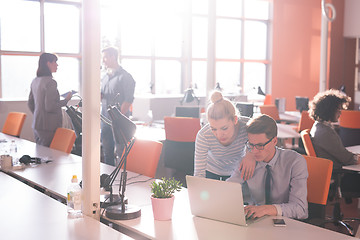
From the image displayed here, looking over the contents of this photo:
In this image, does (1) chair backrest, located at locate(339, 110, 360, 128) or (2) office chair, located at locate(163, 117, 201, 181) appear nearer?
(2) office chair, located at locate(163, 117, 201, 181)

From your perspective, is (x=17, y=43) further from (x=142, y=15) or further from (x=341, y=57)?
(x=341, y=57)

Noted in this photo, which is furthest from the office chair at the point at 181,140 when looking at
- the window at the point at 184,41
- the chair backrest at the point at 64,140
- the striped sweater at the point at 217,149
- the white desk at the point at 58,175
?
the window at the point at 184,41

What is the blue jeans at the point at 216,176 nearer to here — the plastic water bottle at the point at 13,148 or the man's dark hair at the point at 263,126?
the man's dark hair at the point at 263,126

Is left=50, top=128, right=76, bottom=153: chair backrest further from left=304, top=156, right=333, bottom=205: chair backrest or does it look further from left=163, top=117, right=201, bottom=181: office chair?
left=304, top=156, right=333, bottom=205: chair backrest

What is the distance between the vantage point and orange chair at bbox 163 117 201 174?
192 inches

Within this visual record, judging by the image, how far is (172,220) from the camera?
206 cm

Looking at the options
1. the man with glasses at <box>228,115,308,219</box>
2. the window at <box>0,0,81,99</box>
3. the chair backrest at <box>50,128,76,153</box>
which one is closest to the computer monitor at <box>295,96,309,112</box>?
the window at <box>0,0,81,99</box>

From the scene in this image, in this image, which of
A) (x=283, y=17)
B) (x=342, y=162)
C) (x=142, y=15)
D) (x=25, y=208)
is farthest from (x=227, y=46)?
(x=25, y=208)

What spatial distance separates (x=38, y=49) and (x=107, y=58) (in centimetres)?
368

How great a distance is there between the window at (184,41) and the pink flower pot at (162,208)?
5.81 meters

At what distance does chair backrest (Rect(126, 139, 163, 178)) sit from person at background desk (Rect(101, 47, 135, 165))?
4.92ft

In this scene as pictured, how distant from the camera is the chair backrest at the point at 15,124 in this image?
5.46 meters

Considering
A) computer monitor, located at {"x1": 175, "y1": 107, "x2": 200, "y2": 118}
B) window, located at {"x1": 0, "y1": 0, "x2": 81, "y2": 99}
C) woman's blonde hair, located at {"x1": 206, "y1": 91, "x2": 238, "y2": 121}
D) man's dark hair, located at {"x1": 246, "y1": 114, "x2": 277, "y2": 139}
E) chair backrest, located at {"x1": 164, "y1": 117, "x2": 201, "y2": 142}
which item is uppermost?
window, located at {"x1": 0, "y1": 0, "x2": 81, "y2": 99}

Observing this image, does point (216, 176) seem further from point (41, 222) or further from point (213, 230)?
point (41, 222)
